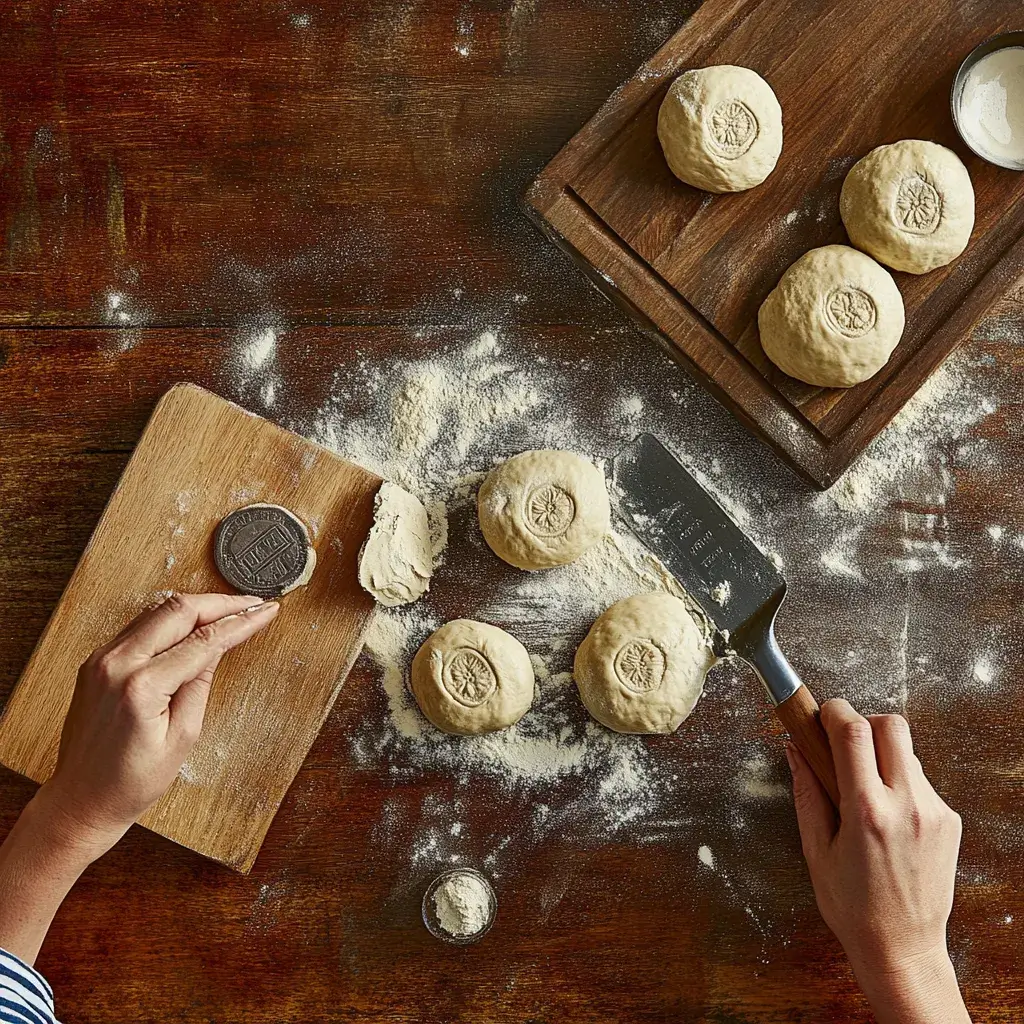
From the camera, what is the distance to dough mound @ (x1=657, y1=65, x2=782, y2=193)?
60.9 inches

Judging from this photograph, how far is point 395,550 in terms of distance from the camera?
1624 millimetres

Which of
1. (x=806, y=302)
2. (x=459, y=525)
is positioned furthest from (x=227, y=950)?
(x=806, y=302)

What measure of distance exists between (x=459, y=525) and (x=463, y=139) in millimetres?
756

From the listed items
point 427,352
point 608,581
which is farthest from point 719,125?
point 608,581

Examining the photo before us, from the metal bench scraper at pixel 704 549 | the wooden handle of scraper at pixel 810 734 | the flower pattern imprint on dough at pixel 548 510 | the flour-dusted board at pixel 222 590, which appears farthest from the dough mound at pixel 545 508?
the wooden handle of scraper at pixel 810 734

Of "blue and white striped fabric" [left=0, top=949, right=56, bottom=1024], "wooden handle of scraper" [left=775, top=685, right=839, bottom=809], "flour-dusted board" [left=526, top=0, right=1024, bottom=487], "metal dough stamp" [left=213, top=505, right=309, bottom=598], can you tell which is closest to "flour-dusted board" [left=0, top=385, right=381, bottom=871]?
"metal dough stamp" [left=213, top=505, right=309, bottom=598]

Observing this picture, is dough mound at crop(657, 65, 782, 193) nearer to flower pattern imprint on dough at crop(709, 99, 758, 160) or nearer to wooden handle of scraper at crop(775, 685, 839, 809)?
flower pattern imprint on dough at crop(709, 99, 758, 160)

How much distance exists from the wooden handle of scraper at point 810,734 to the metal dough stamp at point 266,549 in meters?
0.91

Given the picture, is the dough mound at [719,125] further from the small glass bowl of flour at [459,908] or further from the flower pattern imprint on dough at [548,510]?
the small glass bowl of flour at [459,908]

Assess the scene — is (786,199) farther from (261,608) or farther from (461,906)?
(461,906)

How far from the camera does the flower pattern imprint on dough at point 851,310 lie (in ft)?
5.08

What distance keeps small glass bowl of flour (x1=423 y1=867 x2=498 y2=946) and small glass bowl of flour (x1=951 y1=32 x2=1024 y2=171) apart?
1.64m

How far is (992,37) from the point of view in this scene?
62.7 inches

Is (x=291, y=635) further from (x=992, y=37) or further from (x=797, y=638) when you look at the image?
(x=992, y=37)
